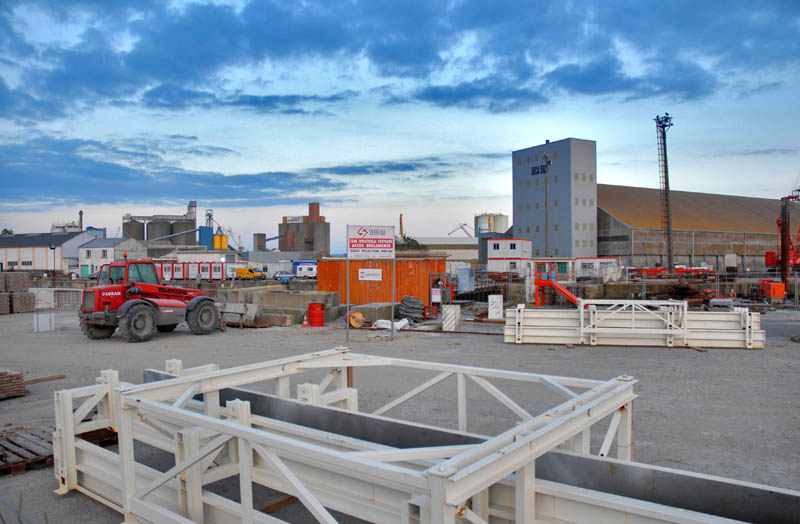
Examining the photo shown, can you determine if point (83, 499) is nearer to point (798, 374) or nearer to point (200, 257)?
point (798, 374)

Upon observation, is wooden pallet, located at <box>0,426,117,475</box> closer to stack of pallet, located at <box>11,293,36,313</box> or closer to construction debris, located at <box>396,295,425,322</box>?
construction debris, located at <box>396,295,425,322</box>

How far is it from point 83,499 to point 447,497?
5053 mm

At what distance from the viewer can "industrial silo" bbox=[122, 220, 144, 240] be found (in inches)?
3922

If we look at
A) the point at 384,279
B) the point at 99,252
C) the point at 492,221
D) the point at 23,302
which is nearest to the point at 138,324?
the point at 384,279

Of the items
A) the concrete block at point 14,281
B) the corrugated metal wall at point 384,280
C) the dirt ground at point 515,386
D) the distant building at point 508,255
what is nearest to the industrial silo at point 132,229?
the distant building at point 508,255

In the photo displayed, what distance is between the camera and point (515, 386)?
432 inches

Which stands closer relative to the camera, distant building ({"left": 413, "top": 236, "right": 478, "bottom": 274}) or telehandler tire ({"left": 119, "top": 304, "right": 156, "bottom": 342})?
telehandler tire ({"left": 119, "top": 304, "right": 156, "bottom": 342})

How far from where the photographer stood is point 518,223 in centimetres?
6844

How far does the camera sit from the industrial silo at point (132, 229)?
327ft

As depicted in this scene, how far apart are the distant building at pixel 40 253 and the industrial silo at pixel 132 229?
68.4ft

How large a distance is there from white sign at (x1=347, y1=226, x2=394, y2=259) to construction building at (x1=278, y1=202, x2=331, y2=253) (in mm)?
99423

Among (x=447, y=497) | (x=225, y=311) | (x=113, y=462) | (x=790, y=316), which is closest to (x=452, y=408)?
(x=113, y=462)

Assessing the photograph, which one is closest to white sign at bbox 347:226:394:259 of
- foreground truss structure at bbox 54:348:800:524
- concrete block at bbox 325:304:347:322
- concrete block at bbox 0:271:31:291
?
concrete block at bbox 325:304:347:322

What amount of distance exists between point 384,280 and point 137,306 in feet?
39.3
